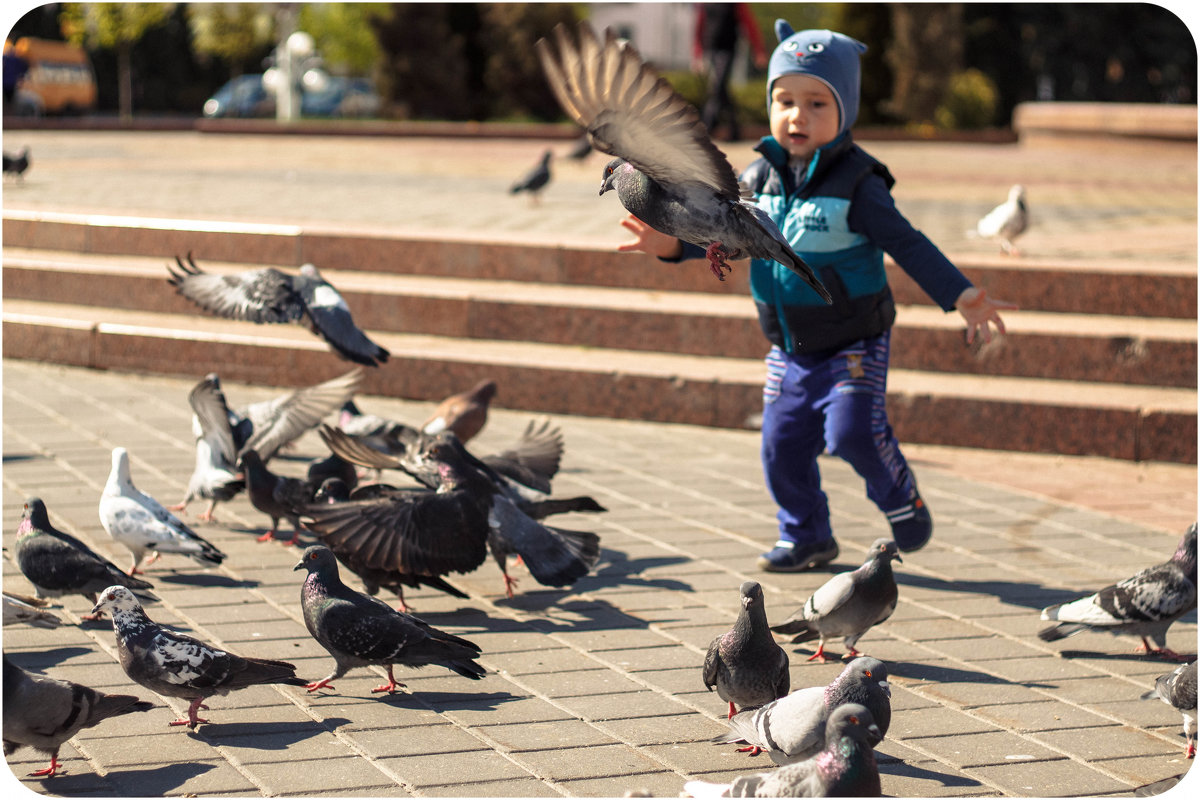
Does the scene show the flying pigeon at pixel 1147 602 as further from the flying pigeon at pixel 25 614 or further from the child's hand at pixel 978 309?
the flying pigeon at pixel 25 614

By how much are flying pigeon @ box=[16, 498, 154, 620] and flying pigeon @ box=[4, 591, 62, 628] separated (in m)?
0.16

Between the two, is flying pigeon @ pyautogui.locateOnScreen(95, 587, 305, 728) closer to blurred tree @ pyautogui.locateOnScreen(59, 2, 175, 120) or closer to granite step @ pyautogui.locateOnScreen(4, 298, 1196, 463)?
granite step @ pyautogui.locateOnScreen(4, 298, 1196, 463)

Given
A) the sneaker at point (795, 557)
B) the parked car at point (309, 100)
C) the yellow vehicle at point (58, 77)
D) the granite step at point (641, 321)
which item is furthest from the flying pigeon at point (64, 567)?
the parked car at point (309, 100)

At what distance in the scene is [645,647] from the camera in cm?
468

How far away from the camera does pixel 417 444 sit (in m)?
6.03

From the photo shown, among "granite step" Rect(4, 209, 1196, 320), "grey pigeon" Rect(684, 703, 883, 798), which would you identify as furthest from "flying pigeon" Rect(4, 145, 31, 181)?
"grey pigeon" Rect(684, 703, 883, 798)

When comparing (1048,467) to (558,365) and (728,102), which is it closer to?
(558,365)

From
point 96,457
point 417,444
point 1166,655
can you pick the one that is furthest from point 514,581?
point 96,457

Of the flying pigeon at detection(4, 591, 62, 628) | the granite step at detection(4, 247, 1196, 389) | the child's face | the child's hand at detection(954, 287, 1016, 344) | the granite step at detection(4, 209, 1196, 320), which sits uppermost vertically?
the child's face

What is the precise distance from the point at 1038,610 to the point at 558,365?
13.0ft

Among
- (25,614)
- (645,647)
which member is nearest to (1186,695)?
(645,647)

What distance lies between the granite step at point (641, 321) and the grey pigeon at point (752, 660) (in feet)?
14.2

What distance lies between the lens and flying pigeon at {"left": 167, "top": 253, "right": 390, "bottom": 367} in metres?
6.33

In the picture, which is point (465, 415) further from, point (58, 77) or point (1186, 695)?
point (58, 77)
